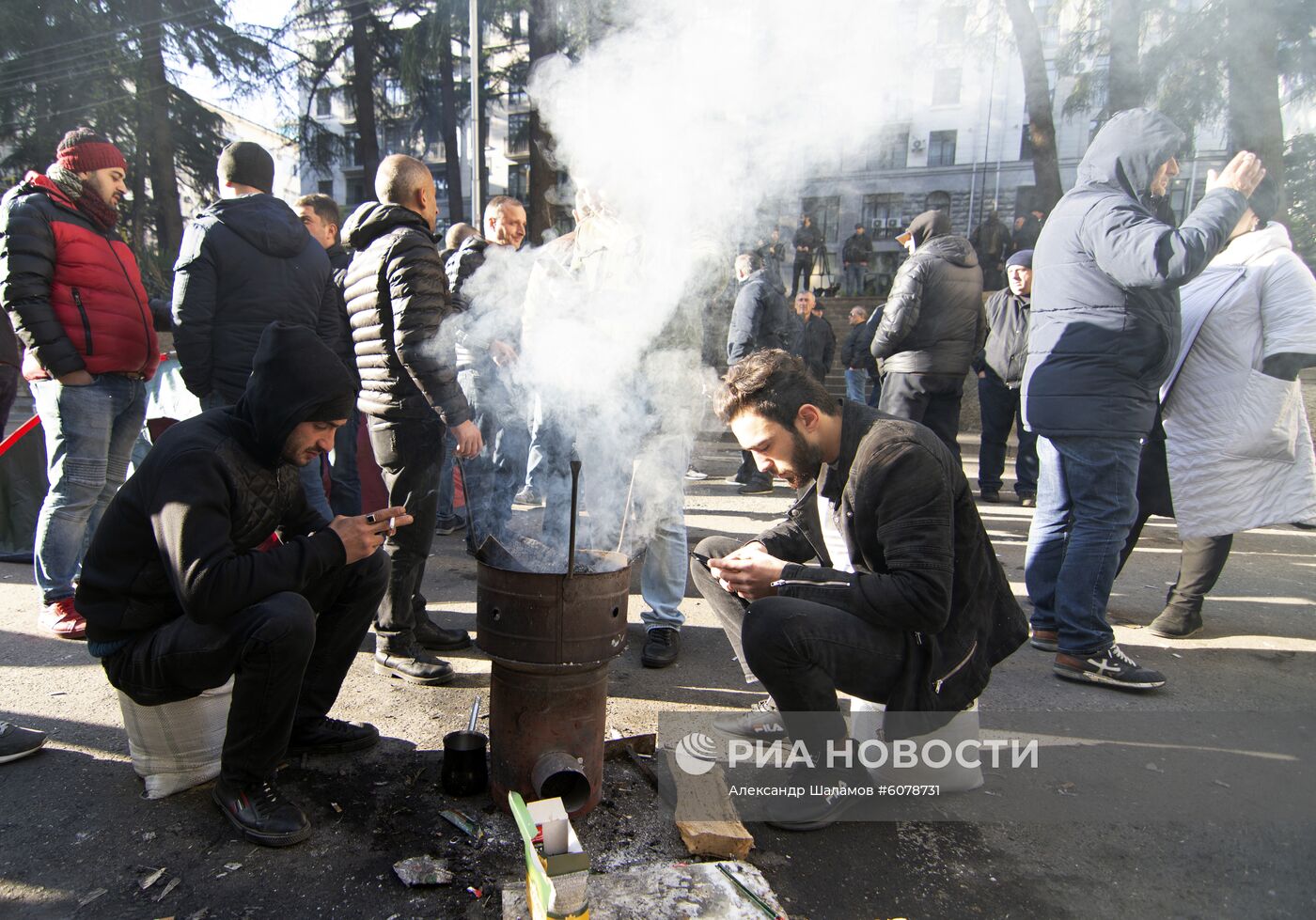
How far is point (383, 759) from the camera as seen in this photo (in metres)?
2.83

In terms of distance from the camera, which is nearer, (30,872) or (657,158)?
(30,872)

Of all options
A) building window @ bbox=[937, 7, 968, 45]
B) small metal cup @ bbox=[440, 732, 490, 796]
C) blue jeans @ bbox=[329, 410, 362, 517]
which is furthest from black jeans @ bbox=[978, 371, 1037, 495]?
small metal cup @ bbox=[440, 732, 490, 796]

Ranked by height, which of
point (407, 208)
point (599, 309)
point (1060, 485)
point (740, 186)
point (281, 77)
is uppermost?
point (281, 77)

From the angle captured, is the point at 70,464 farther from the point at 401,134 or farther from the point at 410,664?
the point at 401,134

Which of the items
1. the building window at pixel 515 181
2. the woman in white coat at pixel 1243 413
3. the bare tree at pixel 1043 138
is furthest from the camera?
the building window at pixel 515 181

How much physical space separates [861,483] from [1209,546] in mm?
2790

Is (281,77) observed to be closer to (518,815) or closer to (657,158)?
(657,158)

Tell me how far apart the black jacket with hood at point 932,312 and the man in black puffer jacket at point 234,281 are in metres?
3.63

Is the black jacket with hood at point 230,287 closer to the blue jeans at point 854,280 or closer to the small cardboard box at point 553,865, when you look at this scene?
the small cardboard box at point 553,865

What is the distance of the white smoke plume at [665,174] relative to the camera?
3.73 meters

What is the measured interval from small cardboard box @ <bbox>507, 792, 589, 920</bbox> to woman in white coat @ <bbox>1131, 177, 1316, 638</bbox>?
11.9ft

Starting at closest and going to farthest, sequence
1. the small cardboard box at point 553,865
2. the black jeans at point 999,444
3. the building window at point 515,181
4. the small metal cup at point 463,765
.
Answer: the small cardboard box at point 553,865, the small metal cup at point 463,765, the black jeans at point 999,444, the building window at point 515,181

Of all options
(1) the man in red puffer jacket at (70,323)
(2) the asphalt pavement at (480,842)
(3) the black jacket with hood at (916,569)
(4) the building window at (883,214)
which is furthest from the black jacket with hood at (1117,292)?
(4) the building window at (883,214)

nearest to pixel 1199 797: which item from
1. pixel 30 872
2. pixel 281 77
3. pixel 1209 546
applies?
pixel 1209 546
